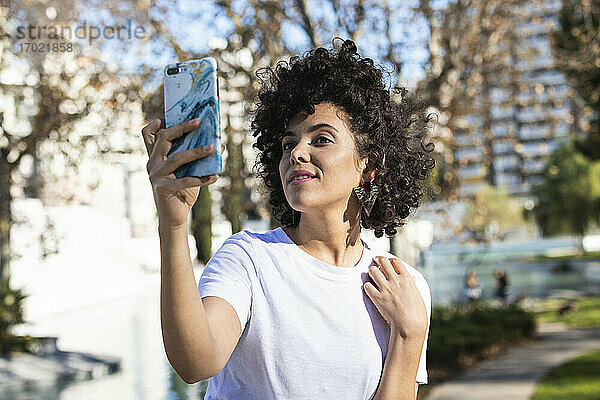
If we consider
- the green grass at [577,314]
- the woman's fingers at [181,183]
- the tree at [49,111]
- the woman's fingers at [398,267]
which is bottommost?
the green grass at [577,314]

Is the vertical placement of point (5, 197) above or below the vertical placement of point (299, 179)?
above

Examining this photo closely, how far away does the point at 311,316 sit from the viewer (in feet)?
5.81

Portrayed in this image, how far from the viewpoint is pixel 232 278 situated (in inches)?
66.2

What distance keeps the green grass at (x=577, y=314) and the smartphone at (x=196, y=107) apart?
15.3m

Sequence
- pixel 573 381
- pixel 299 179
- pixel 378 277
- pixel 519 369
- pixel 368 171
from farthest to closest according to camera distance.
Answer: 1. pixel 519 369
2. pixel 573 381
3. pixel 368 171
4. pixel 378 277
5. pixel 299 179

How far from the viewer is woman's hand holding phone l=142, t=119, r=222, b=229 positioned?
138cm

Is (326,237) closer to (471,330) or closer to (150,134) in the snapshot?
(150,134)

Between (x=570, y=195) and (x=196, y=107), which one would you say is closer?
(x=196, y=107)

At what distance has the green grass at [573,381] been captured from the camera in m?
8.29

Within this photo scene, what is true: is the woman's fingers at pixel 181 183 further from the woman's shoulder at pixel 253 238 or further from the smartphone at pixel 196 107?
the woman's shoulder at pixel 253 238

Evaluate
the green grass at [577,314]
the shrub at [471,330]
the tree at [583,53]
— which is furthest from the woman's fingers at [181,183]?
the green grass at [577,314]

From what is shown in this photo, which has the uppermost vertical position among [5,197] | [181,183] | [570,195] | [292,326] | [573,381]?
[570,195]

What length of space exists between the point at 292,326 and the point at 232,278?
181mm

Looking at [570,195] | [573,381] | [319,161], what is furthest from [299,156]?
[570,195]
